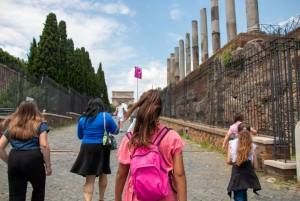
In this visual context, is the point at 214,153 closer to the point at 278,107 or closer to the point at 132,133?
the point at 278,107

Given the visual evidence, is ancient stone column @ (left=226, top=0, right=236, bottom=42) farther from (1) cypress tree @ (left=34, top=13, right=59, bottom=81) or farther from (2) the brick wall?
(1) cypress tree @ (left=34, top=13, right=59, bottom=81)

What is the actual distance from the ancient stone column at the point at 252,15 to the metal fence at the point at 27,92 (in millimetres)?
10389

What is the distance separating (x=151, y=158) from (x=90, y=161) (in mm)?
2296

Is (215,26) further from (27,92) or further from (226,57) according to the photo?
(27,92)

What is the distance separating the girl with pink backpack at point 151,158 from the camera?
2010mm

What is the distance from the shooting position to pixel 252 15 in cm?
1381

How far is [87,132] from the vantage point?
13.9 feet

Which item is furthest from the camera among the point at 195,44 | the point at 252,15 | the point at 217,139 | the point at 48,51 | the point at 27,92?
the point at 195,44

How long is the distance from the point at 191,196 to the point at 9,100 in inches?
351

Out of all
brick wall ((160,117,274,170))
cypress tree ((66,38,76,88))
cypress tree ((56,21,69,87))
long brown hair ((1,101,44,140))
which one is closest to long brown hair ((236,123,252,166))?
brick wall ((160,117,274,170))

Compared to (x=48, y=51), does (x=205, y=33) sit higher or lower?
higher

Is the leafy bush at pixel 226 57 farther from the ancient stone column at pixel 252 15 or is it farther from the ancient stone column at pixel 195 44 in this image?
the ancient stone column at pixel 195 44

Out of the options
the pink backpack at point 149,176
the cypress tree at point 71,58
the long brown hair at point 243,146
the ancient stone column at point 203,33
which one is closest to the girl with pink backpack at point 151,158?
the pink backpack at point 149,176

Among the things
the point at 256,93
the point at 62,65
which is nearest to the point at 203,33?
the point at 62,65
